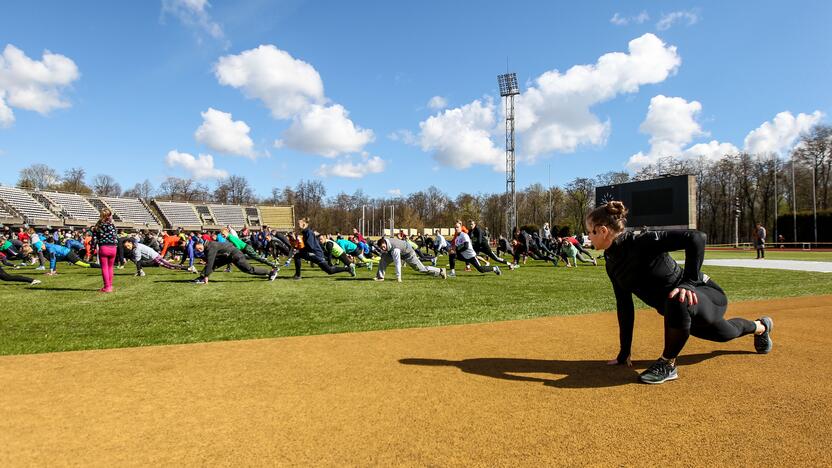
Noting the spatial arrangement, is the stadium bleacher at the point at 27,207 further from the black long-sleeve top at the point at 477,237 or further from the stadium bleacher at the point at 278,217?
the black long-sleeve top at the point at 477,237

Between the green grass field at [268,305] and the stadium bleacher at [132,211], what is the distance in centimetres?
5652

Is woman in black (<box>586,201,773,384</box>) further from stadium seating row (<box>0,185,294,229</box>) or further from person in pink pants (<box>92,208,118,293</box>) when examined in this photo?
stadium seating row (<box>0,185,294,229</box>)

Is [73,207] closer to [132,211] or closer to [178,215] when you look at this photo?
[132,211]

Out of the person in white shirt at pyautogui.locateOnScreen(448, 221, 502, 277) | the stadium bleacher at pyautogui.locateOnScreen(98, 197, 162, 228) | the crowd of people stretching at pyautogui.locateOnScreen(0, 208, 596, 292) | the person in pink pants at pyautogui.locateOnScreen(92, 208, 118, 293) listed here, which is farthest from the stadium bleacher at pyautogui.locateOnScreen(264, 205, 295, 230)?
the person in pink pants at pyautogui.locateOnScreen(92, 208, 118, 293)

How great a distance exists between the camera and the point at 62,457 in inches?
96.3

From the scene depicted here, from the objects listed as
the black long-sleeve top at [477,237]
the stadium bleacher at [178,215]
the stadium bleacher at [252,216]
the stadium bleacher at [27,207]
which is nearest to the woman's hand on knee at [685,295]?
the black long-sleeve top at [477,237]

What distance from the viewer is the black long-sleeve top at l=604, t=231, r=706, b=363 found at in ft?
11.2

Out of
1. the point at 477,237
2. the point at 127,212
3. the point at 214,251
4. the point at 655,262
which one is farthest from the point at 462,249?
the point at 127,212

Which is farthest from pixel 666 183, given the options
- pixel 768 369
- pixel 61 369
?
pixel 61 369

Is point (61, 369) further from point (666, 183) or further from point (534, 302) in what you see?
point (666, 183)

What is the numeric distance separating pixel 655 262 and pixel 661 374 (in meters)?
0.87

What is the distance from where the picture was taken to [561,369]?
4020 mm

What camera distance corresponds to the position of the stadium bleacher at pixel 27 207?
5122cm

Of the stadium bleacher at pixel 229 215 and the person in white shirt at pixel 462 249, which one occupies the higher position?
the stadium bleacher at pixel 229 215
